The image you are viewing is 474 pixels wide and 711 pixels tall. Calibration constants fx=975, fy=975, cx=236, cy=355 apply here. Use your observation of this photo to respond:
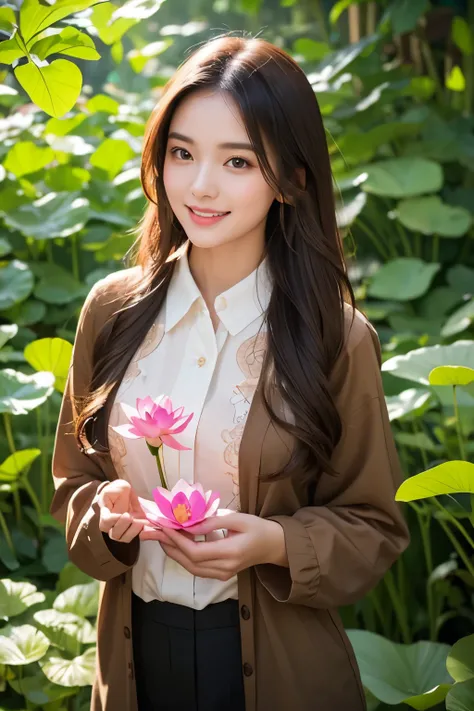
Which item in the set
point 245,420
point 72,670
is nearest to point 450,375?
point 245,420

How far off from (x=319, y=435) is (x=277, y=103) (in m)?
0.37

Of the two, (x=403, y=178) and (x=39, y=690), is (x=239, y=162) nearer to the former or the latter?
(x=39, y=690)

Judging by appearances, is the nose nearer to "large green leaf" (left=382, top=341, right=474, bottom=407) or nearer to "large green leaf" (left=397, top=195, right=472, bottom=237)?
"large green leaf" (left=382, top=341, right=474, bottom=407)

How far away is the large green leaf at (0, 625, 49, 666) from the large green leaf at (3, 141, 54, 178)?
1.05 metres

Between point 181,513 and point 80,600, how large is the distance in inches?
28.5

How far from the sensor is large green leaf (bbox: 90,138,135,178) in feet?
7.35

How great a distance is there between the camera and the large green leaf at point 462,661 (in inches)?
51.4

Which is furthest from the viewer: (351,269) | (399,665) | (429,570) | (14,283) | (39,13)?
(14,283)

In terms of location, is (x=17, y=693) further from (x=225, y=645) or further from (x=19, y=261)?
(x=19, y=261)

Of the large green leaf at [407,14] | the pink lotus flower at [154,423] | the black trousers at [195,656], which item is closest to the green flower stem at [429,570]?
the black trousers at [195,656]

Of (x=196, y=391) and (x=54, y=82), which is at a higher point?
(x=54, y=82)

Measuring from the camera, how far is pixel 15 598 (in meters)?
1.55

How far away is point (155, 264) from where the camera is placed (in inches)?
48.5

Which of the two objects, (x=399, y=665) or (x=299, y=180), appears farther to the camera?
(x=399, y=665)
